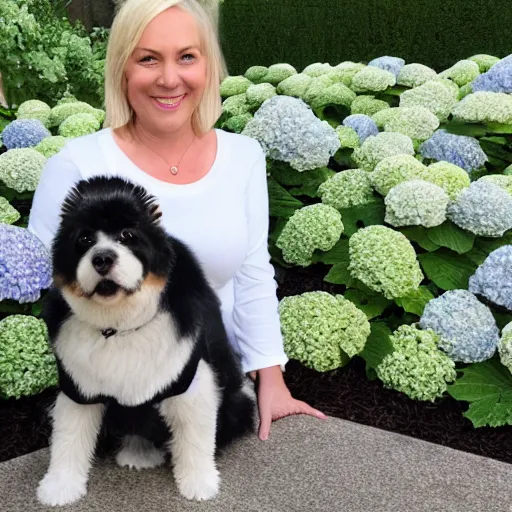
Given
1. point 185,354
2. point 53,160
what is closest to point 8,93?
point 53,160

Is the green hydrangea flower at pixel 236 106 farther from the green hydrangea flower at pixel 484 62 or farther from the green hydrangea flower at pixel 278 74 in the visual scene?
the green hydrangea flower at pixel 484 62

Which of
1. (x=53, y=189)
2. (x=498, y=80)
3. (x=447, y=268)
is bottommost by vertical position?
(x=447, y=268)

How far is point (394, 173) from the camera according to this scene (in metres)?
3.50

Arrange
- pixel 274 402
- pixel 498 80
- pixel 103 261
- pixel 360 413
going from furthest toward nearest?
1. pixel 498 80
2. pixel 360 413
3. pixel 274 402
4. pixel 103 261

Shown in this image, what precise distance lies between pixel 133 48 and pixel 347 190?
6.13ft

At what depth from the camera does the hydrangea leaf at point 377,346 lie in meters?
2.85

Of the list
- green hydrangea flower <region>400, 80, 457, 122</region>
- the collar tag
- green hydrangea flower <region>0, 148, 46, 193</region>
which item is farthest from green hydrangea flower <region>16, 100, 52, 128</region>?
Answer: the collar tag

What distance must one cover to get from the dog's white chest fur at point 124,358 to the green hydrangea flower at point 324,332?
43.3 inches

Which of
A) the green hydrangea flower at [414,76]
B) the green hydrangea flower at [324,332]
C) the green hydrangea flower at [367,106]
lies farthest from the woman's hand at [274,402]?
the green hydrangea flower at [414,76]

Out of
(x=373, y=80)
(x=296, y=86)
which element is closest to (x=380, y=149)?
(x=373, y=80)

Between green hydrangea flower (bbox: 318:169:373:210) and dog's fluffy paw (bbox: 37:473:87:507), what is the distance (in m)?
2.05

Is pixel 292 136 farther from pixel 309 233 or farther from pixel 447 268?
pixel 447 268

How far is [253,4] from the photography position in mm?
8727

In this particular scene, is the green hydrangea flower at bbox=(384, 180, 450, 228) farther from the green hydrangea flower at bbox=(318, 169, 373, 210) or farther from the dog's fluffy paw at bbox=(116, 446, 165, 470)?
the dog's fluffy paw at bbox=(116, 446, 165, 470)
